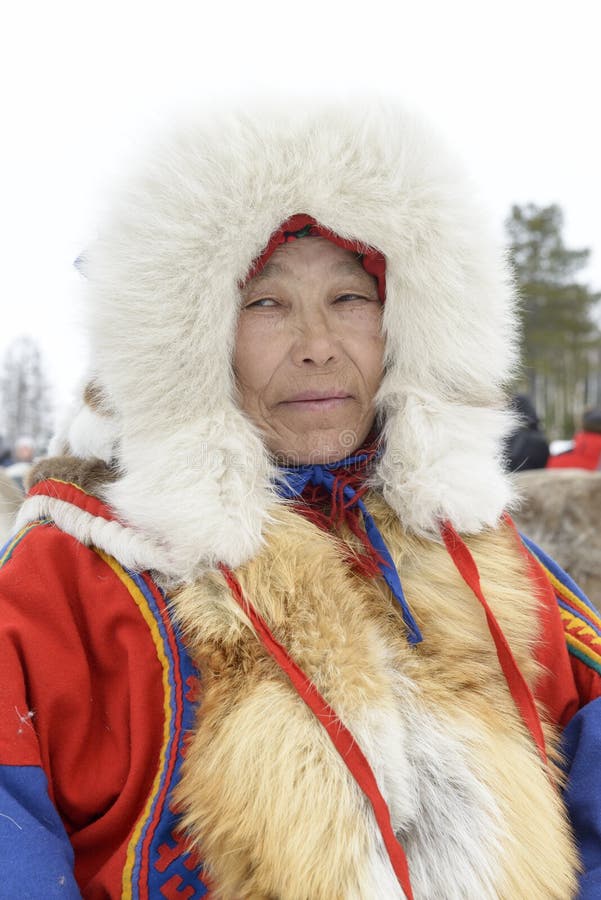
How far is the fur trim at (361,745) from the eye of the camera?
3.16ft

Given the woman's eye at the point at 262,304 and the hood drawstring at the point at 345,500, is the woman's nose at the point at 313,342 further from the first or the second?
the hood drawstring at the point at 345,500

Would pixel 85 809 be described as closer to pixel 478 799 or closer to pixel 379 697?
pixel 379 697

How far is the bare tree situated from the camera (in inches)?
1197

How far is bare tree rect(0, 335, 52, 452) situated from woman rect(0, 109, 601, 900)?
3043 centimetres

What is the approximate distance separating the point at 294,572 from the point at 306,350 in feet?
1.42

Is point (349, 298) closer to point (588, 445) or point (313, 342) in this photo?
point (313, 342)

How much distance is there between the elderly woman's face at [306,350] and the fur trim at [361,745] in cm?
22

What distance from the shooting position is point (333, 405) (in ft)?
4.56

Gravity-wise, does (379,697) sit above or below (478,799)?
above

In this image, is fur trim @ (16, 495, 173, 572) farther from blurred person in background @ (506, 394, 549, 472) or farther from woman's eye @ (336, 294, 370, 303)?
blurred person in background @ (506, 394, 549, 472)

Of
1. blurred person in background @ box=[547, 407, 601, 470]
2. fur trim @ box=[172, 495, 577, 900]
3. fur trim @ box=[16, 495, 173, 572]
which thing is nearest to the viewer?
fur trim @ box=[172, 495, 577, 900]

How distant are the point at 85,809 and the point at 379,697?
1.62 feet

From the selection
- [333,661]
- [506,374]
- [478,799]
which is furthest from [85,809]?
[506,374]

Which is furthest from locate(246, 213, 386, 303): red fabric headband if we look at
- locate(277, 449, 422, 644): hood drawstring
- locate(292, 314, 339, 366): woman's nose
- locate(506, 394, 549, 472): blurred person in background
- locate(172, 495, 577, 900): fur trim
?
locate(506, 394, 549, 472): blurred person in background
